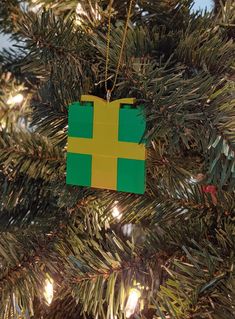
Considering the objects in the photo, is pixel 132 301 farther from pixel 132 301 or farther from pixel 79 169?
pixel 79 169

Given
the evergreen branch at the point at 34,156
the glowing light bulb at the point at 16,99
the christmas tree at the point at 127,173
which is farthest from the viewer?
the glowing light bulb at the point at 16,99

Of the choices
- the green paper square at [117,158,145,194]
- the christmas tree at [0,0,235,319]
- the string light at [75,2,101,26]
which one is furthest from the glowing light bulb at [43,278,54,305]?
the string light at [75,2,101,26]

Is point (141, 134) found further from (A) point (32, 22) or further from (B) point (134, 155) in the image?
(A) point (32, 22)

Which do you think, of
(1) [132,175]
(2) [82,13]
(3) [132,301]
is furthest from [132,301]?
(2) [82,13]

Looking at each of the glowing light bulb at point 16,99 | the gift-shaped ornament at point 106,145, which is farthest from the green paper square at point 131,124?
the glowing light bulb at point 16,99

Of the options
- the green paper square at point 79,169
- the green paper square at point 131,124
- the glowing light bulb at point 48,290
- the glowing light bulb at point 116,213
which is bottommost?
the glowing light bulb at point 48,290

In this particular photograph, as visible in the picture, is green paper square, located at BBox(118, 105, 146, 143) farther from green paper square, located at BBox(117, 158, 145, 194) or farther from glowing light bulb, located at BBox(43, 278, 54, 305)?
glowing light bulb, located at BBox(43, 278, 54, 305)

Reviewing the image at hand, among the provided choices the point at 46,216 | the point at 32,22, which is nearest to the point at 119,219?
the point at 46,216

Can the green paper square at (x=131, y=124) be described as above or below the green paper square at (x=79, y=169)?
above

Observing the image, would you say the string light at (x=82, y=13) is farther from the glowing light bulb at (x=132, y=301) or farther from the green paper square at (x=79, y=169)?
the glowing light bulb at (x=132, y=301)
